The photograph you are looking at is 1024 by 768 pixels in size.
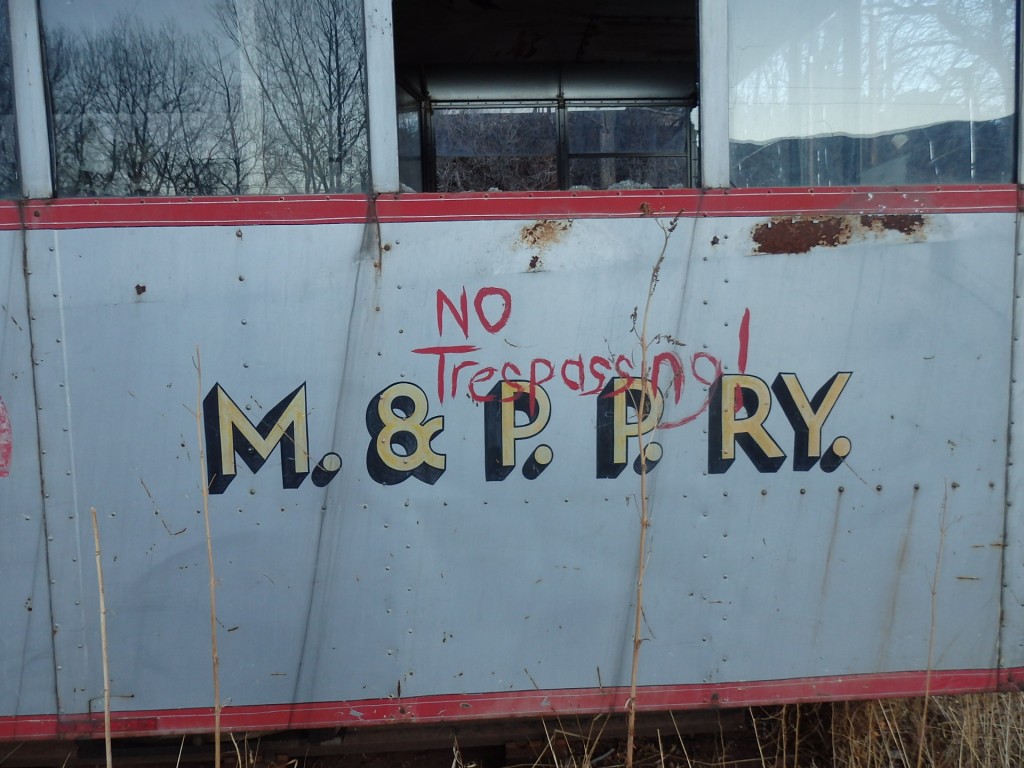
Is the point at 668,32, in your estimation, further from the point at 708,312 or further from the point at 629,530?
the point at 629,530

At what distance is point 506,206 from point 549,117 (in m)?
1.68

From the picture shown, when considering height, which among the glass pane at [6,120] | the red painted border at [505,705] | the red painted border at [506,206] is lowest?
the red painted border at [505,705]

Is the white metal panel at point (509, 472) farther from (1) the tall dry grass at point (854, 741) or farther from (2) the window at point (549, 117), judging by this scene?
(2) the window at point (549, 117)

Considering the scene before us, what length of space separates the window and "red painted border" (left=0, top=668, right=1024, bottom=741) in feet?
6.95

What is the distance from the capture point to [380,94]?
5.52ft

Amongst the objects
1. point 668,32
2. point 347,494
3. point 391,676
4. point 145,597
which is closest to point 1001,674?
point 391,676

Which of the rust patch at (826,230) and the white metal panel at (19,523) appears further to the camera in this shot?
the rust patch at (826,230)

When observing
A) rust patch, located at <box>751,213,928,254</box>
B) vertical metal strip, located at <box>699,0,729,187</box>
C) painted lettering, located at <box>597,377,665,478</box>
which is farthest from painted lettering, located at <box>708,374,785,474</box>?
vertical metal strip, located at <box>699,0,729,187</box>

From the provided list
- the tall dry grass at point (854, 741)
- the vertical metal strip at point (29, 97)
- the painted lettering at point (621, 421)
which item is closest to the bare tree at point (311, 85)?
the vertical metal strip at point (29, 97)

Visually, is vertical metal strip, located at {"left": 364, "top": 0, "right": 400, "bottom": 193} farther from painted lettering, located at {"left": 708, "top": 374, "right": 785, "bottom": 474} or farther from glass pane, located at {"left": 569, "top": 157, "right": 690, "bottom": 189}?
glass pane, located at {"left": 569, "top": 157, "right": 690, "bottom": 189}

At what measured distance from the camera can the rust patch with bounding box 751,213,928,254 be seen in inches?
68.9

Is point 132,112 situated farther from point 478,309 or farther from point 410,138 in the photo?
point 410,138

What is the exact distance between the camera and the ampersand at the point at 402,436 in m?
1.72

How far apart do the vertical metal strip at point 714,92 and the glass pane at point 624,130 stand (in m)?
1.41
